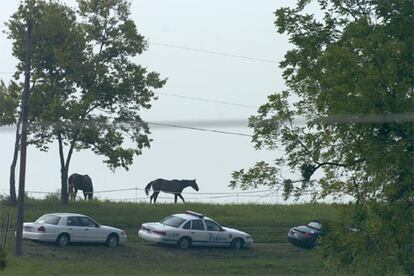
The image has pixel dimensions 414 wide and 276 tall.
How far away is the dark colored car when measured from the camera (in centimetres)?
4656

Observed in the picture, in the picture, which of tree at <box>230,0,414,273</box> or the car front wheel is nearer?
tree at <box>230,0,414,273</box>

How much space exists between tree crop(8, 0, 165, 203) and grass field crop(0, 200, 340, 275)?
2.64 m

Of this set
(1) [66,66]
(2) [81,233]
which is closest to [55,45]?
(1) [66,66]

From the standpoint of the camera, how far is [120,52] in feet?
176

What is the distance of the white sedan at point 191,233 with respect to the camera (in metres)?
45.2

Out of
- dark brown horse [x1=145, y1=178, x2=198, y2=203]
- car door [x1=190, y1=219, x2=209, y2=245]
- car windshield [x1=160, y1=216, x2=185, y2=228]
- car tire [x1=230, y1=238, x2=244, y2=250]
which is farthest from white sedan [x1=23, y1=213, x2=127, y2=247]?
dark brown horse [x1=145, y1=178, x2=198, y2=203]

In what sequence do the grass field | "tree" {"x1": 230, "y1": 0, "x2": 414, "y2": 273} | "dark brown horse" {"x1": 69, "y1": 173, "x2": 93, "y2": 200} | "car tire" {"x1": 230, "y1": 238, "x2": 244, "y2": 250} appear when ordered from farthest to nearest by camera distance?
1. "dark brown horse" {"x1": 69, "y1": 173, "x2": 93, "y2": 200}
2. "car tire" {"x1": 230, "y1": 238, "x2": 244, "y2": 250}
3. the grass field
4. "tree" {"x1": 230, "y1": 0, "x2": 414, "y2": 273}

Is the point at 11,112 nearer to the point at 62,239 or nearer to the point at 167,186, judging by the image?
the point at 167,186

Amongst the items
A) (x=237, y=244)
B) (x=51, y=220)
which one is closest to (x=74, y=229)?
(x=51, y=220)

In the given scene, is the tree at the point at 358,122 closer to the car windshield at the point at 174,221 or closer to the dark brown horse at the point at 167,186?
the car windshield at the point at 174,221

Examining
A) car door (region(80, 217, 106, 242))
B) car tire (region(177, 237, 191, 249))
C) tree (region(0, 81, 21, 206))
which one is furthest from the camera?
tree (region(0, 81, 21, 206))

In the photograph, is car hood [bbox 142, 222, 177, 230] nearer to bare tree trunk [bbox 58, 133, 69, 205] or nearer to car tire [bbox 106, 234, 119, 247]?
car tire [bbox 106, 234, 119, 247]

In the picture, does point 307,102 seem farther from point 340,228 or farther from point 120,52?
point 120,52

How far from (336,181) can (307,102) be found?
2.32m
